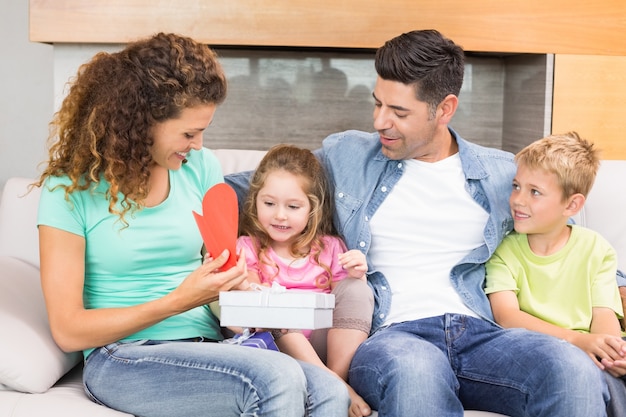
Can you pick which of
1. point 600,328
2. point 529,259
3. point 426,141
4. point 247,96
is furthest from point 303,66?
point 600,328

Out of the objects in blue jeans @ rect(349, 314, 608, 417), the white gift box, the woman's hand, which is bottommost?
blue jeans @ rect(349, 314, 608, 417)

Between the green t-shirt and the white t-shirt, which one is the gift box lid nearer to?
the white t-shirt

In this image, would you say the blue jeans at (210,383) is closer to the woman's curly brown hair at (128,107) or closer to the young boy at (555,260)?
the woman's curly brown hair at (128,107)

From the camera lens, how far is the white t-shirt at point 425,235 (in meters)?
2.01

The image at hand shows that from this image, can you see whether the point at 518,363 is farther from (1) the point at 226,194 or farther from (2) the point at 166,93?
(2) the point at 166,93

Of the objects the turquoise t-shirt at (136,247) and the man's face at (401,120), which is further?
the man's face at (401,120)

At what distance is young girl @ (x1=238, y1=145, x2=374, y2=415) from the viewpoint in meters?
1.94

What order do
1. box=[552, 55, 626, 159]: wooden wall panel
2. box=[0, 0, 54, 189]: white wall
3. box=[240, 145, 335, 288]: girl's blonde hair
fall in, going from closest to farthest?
box=[240, 145, 335, 288]: girl's blonde hair
box=[552, 55, 626, 159]: wooden wall panel
box=[0, 0, 54, 189]: white wall

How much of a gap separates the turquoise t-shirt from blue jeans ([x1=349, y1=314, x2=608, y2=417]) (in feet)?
1.23

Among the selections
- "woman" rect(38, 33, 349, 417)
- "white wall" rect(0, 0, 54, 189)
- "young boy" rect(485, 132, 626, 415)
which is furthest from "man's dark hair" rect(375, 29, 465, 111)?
"white wall" rect(0, 0, 54, 189)

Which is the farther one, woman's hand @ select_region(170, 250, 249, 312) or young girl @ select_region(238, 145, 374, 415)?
young girl @ select_region(238, 145, 374, 415)

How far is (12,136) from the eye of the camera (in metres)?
4.30

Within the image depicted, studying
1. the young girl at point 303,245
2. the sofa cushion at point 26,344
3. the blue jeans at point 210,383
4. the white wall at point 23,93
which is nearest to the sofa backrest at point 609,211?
the young girl at point 303,245

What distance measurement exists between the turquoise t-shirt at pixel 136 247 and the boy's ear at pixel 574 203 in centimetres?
86
